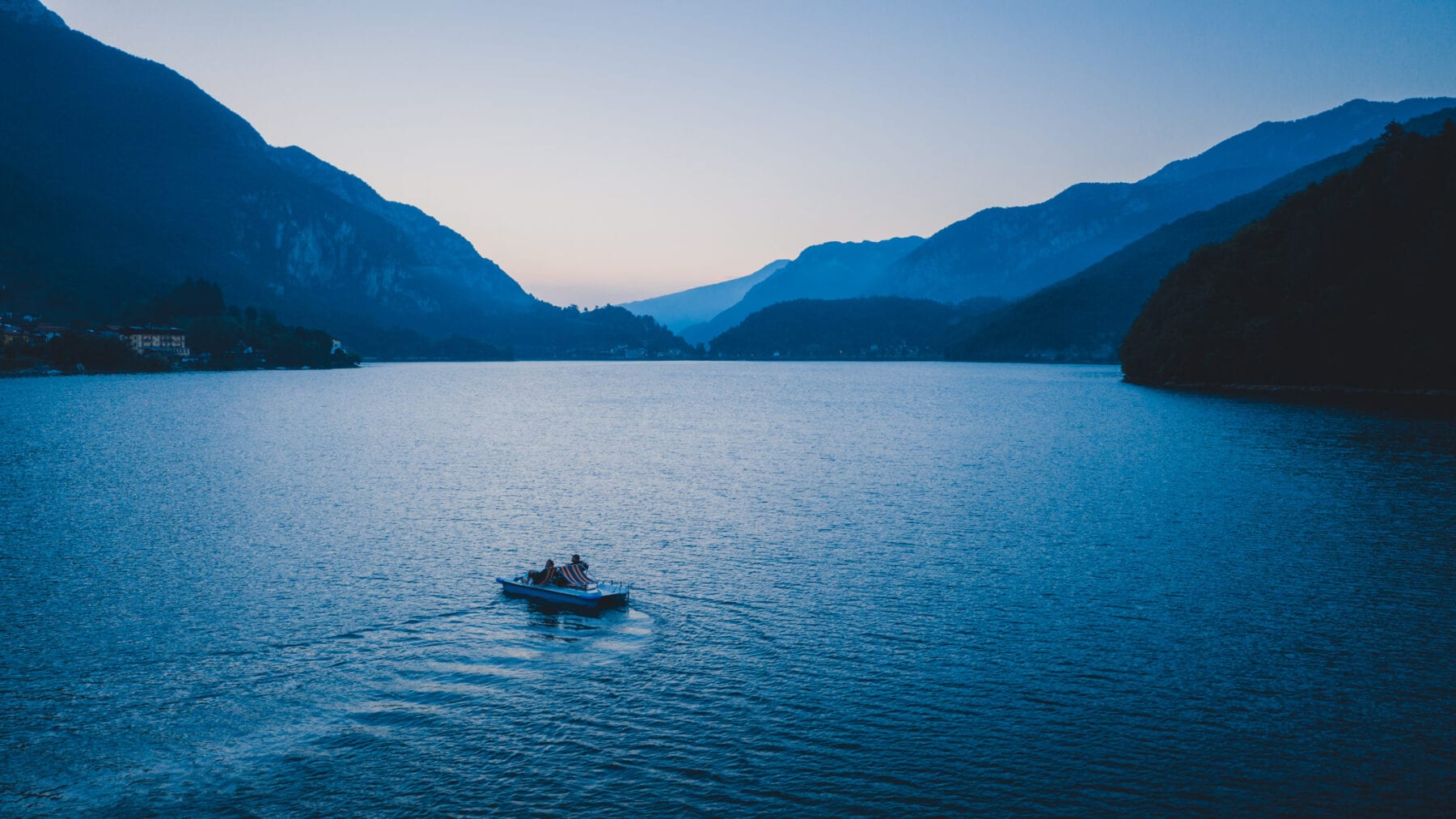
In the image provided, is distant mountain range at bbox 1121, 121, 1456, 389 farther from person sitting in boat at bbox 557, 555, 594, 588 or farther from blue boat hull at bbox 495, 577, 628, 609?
person sitting in boat at bbox 557, 555, 594, 588

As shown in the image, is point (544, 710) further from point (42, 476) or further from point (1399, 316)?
point (1399, 316)

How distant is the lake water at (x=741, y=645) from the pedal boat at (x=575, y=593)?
58cm

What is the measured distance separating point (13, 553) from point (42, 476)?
32994mm

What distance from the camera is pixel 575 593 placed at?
36.5 meters

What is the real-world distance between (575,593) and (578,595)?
145 mm

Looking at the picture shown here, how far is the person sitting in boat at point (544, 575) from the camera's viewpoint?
124 feet

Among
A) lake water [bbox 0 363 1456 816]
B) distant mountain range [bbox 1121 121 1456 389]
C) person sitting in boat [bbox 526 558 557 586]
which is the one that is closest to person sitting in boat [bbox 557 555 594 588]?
person sitting in boat [bbox 526 558 557 586]

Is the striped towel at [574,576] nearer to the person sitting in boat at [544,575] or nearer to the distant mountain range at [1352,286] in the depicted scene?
the person sitting in boat at [544,575]

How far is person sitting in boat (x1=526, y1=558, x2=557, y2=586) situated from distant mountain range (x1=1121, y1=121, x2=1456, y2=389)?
474 ft

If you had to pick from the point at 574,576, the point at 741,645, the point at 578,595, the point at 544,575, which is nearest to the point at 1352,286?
the point at 741,645

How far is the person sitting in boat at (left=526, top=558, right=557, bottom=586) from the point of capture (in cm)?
3784

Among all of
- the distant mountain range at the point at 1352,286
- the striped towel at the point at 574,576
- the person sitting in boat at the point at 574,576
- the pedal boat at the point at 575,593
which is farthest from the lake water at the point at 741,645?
the distant mountain range at the point at 1352,286

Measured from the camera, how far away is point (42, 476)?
236 ft

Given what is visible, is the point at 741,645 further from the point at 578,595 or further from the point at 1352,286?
the point at 1352,286
